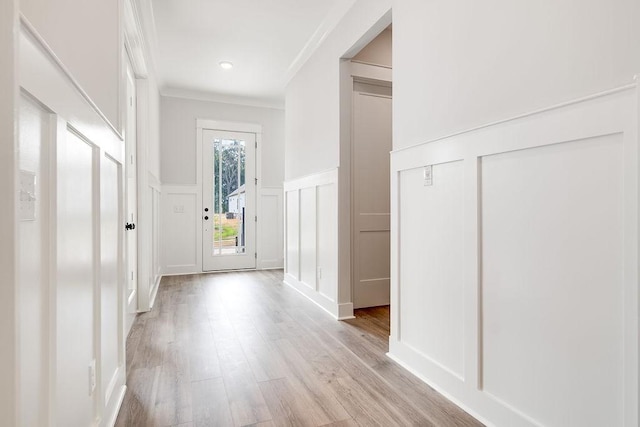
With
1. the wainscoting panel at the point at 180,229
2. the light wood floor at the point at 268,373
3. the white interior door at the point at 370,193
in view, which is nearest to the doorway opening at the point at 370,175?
the white interior door at the point at 370,193

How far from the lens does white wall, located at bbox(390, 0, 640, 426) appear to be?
1053 mm

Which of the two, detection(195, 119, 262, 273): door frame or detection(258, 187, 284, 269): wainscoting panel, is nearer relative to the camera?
detection(195, 119, 262, 273): door frame

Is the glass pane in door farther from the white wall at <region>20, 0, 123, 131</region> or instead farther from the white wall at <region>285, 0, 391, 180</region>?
the white wall at <region>20, 0, 123, 131</region>

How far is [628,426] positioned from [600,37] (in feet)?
3.82

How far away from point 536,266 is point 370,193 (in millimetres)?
2085

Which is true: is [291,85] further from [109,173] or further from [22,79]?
[22,79]

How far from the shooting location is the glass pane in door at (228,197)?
532 centimetres

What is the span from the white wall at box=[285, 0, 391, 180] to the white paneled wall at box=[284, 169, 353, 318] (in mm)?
193

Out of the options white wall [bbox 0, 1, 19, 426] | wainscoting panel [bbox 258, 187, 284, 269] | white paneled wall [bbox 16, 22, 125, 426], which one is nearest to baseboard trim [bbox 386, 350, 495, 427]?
white paneled wall [bbox 16, 22, 125, 426]

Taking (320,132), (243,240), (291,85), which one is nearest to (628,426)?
(320,132)

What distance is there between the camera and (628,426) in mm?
1008

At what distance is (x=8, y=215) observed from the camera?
61 cm

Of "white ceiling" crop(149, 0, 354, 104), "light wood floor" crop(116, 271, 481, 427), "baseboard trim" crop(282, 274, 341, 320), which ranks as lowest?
"light wood floor" crop(116, 271, 481, 427)

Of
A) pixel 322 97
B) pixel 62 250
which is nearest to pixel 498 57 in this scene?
pixel 62 250
